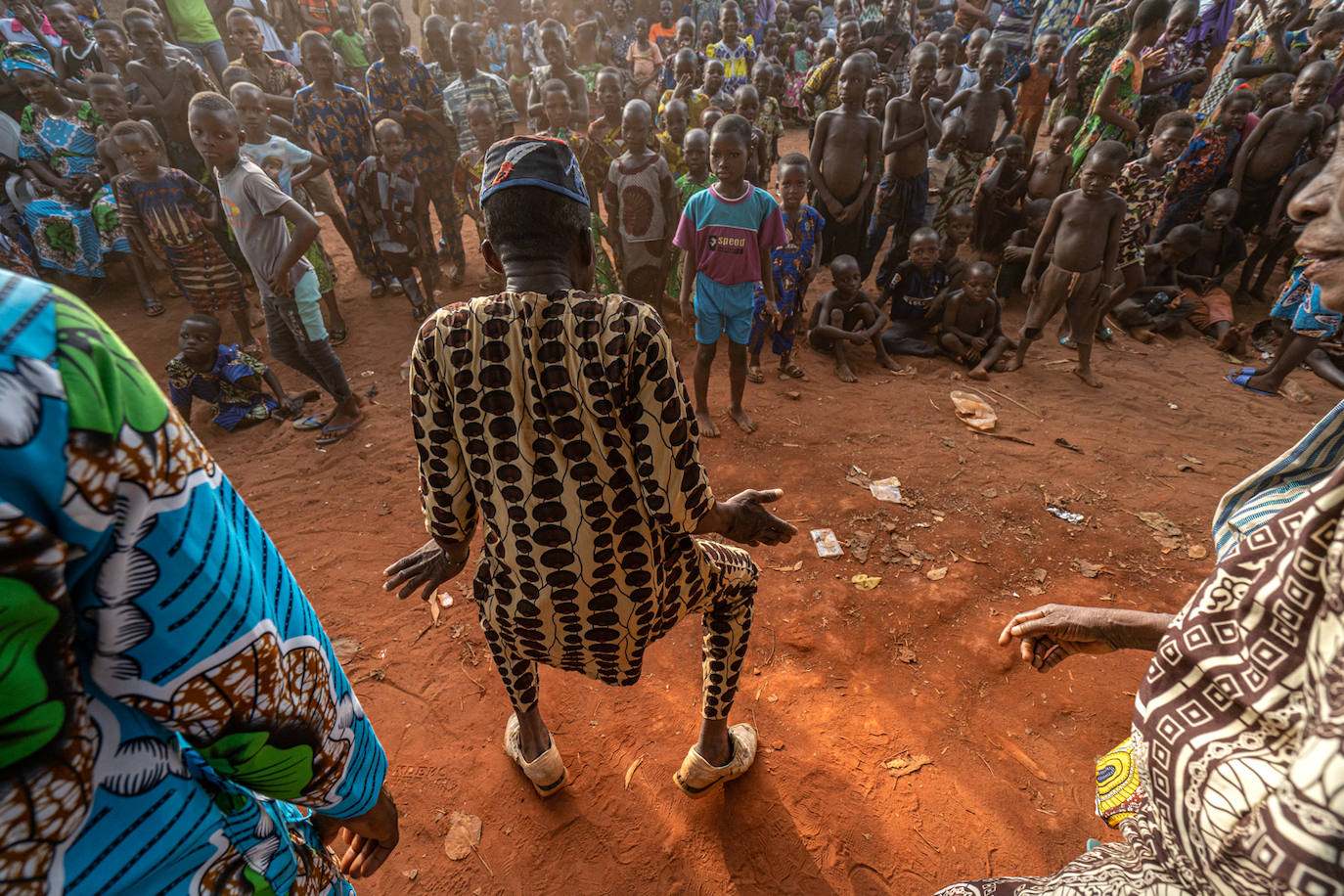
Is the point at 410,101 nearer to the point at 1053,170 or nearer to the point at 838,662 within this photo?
the point at 838,662

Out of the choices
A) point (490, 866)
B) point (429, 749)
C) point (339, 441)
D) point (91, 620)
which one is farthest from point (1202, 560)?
point (339, 441)

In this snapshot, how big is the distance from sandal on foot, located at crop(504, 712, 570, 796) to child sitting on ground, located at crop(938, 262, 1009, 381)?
16.0ft

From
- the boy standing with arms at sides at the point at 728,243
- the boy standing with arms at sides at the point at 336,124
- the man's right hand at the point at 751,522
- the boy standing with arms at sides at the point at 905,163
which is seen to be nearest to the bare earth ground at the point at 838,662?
the boy standing with arms at sides at the point at 728,243

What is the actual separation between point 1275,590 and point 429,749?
2.71m

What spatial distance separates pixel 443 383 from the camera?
1.36m

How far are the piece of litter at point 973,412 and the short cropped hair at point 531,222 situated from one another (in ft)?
13.7

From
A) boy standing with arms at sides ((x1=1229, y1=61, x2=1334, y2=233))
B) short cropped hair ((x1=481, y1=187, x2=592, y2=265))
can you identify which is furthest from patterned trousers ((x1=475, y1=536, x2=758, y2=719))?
boy standing with arms at sides ((x1=1229, y1=61, x2=1334, y2=233))

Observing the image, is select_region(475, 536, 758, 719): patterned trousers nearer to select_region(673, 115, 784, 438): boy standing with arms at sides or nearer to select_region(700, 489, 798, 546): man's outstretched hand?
select_region(700, 489, 798, 546): man's outstretched hand

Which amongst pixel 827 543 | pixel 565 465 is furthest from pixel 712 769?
pixel 827 543

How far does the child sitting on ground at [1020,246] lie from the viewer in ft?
21.0

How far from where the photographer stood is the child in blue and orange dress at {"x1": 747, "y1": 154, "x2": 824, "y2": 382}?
17.0 ft

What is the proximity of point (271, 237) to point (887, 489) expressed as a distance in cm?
448

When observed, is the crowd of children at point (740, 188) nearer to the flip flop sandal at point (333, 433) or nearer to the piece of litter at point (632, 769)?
the flip flop sandal at point (333, 433)

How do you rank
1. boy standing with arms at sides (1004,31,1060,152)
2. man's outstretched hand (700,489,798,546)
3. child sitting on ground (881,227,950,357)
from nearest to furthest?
man's outstretched hand (700,489,798,546), child sitting on ground (881,227,950,357), boy standing with arms at sides (1004,31,1060,152)
